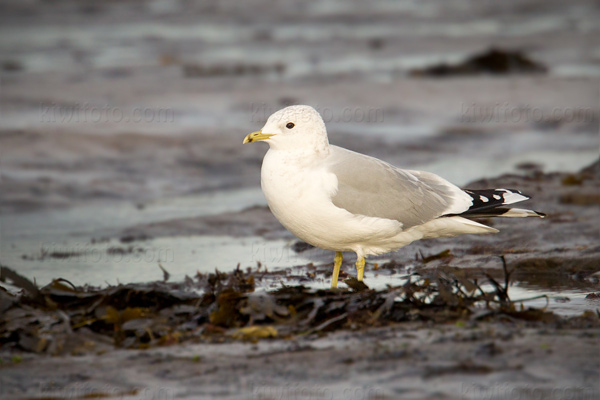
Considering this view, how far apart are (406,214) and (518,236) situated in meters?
2.12

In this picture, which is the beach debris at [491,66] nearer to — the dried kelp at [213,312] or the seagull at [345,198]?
the seagull at [345,198]

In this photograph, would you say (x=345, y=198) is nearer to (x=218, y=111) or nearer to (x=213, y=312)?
(x=213, y=312)

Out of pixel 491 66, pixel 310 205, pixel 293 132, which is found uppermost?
pixel 491 66

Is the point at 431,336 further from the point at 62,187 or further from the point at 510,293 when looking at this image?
the point at 62,187

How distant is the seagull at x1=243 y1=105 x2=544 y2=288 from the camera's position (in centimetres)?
566

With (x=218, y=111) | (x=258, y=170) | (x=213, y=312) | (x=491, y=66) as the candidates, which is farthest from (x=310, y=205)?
(x=491, y=66)

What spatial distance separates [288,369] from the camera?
424 cm

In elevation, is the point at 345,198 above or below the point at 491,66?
below

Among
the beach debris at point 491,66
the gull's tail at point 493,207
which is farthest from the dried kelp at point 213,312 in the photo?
the beach debris at point 491,66

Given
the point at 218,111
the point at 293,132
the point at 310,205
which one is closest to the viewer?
the point at 310,205

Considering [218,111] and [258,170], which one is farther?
[218,111]

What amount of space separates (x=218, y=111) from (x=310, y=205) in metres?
9.37

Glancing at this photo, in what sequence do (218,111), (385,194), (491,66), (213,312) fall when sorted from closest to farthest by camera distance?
(213,312), (385,194), (218,111), (491,66)

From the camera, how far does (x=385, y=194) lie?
5949 millimetres
